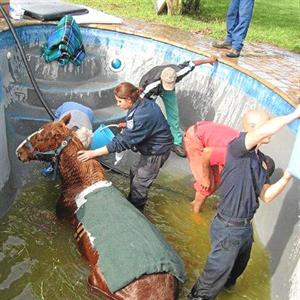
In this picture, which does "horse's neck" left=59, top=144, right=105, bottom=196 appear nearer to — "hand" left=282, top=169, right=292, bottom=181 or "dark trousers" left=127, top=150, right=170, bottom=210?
"dark trousers" left=127, top=150, right=170, bottom=210

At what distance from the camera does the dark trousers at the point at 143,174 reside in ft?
18.9

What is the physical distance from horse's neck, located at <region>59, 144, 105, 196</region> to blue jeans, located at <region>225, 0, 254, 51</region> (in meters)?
4.41

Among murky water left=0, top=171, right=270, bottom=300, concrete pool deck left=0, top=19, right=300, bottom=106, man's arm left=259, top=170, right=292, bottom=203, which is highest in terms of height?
man's arm left=259, top=170, right=292, bottom=203

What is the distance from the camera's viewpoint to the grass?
37.3 ft

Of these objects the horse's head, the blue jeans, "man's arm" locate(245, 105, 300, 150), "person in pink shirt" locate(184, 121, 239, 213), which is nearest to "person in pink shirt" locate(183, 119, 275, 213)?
"person in pink shirt" locate(184, 121, 239, 213)

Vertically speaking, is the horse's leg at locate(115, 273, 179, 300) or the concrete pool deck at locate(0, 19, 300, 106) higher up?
the concrete pool deck at locate(0, 19, 300, 106)

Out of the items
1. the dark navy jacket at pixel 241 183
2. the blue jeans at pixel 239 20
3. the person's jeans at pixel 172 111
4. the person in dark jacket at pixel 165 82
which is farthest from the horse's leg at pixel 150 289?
the blue jeans at pixel 239 20

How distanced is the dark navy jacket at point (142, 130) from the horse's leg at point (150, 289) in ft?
5.57

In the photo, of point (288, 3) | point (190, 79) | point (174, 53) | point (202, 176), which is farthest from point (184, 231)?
point (288, 3)

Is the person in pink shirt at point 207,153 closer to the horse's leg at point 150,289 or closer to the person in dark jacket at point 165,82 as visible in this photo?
the person in dark jacket at point 165,82

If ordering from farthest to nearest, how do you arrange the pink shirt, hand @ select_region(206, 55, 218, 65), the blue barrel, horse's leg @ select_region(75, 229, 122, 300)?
hand @ select_region(206, 55, 218, 65) < the blue barrel < the pink shirt < horse's leg @ select_region(75, 229, 122, 300)

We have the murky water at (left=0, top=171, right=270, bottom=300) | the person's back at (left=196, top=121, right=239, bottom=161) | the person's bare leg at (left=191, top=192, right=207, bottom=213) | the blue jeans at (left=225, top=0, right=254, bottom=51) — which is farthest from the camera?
the blue jeans at (left=225, top=0, right=254, bottom=51)

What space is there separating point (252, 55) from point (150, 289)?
21.3 ft

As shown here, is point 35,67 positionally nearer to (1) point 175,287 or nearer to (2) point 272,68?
(2) point 272,68
